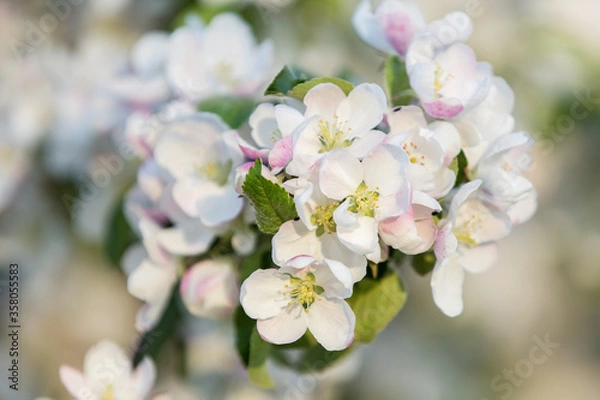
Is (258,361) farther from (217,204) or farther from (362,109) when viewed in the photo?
(362,109)

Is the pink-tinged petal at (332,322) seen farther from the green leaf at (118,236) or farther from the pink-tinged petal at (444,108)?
the green leaf at (118,236)

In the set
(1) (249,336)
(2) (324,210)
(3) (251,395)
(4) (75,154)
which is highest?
(2) (324,210)

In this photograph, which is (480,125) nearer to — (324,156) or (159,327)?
(324,156)

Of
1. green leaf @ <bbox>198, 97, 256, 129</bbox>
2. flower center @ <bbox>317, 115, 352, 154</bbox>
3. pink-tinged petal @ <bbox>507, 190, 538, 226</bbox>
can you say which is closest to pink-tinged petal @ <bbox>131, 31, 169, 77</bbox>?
green leaf @ <bbox>198, 97, 256, 129</bbox>

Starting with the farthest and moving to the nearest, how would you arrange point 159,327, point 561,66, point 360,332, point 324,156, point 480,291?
point 480,291
point 561,66
point 159,327
point 360,332
point 324,156

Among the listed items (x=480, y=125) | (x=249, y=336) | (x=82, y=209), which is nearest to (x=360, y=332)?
(x=249, y=336)

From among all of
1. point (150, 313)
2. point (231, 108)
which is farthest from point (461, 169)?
point (150, 313)
